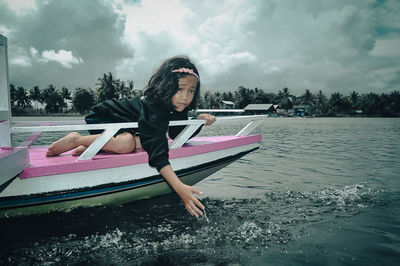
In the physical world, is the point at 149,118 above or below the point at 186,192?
above

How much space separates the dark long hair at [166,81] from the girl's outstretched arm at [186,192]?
78 cm

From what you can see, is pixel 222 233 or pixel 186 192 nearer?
pixel 186 192

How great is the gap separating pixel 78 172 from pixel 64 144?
568mm

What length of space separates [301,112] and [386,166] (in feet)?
331

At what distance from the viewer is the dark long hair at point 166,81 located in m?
2.39

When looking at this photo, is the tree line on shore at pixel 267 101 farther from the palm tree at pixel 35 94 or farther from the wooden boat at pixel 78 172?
the wooden boat at pixel 78 172

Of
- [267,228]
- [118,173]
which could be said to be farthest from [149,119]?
[267,228]

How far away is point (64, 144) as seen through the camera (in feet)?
10.2

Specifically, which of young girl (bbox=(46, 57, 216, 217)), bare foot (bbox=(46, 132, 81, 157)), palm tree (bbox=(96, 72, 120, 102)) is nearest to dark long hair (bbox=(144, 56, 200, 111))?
young girl (bbox=(46, 57, 216, 217))

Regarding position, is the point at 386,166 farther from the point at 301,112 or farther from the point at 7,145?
the point at 301,112

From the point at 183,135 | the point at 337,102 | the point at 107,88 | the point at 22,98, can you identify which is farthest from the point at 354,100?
the point at 22,98

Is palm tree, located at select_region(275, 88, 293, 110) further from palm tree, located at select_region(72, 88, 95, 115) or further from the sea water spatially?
the sea water

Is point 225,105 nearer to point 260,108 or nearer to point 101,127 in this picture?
point 260,108

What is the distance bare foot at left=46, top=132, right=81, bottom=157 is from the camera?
3053mm
